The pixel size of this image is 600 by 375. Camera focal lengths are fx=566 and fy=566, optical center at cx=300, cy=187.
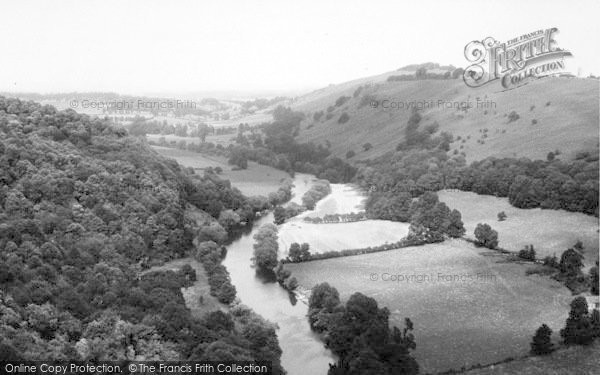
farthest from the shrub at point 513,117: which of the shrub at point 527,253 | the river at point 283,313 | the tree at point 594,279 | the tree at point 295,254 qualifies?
the tree at point 295,254

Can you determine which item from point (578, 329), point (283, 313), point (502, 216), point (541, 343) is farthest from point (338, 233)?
point (541, 343)

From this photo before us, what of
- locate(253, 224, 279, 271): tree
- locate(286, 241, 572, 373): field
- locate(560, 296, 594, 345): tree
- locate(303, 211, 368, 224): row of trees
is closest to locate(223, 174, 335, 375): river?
locate(253, 224, 279, 271): tree

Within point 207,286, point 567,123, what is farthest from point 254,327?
Result: point 567,123

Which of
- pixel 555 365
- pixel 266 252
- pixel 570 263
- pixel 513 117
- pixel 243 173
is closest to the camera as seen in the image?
pixel 555 365

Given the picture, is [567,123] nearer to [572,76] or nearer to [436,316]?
[572,76]

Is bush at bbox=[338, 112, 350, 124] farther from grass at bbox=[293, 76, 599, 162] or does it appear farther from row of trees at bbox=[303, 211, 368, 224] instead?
row of trees at bbox=[303, 211, 368, 224]

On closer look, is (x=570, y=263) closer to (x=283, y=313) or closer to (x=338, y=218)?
(x=283, y=313)

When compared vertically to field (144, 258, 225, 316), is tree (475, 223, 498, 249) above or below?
above

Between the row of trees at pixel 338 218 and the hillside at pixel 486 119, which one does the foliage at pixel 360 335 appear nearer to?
the row of trees at pixel 338 218
